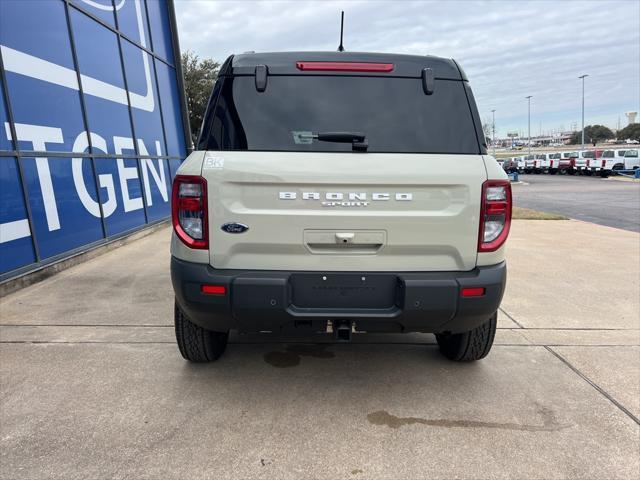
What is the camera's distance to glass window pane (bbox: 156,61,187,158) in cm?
1177

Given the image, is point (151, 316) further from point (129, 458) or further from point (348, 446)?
point (348, 446)

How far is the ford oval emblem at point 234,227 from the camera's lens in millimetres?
2609

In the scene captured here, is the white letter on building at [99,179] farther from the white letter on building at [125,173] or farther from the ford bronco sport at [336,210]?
the ford bronco sport at [336,210]

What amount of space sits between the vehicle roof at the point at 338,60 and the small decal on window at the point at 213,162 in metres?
0.56

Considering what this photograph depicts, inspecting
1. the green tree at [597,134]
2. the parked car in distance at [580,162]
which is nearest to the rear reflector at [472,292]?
the parked car in distance at [580,162]

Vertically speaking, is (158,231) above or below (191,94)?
below

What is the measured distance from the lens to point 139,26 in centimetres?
1052

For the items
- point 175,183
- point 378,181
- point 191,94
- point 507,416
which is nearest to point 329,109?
point 378,181

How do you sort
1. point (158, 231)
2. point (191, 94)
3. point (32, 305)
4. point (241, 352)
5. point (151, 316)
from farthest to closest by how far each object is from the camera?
point (191, 94) < point (158, 231) < point (32, 305) < point (151, 316) < point (241, 352)

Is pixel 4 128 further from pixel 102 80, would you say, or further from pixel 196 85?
pixel 196 85

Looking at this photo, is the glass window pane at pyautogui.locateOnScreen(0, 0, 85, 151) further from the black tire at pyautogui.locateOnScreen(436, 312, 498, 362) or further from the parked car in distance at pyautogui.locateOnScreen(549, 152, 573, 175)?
the parked car in distance at pyautogui.locateOnScreen(549, 152, 573, 175)

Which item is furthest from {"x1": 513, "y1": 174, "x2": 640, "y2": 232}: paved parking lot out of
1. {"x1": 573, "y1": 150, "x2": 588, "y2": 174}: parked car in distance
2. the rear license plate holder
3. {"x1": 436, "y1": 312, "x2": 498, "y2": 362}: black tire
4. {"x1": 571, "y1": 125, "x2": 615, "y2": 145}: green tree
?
{"x1": 571, "y1": 125, "x2": 615, "y2": 145}: green tree

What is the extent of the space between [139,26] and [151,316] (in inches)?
327

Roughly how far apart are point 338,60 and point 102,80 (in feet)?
23.2
